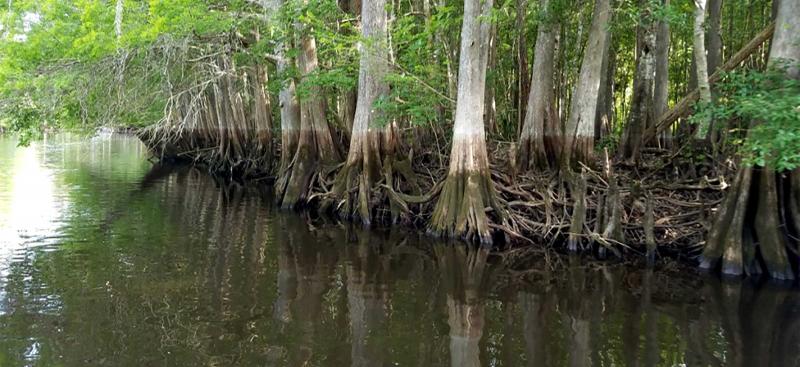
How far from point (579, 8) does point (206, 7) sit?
7824 mm

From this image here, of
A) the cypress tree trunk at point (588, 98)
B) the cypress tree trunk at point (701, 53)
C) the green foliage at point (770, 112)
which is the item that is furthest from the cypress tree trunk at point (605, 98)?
the green foliage at point (770, 112)

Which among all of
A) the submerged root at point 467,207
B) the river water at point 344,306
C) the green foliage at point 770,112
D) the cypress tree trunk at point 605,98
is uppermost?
the cypress tree trunk at point 605,98

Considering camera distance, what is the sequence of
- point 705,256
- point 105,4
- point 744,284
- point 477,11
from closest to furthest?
point 744,284 < point 705,256 < point 477,11 < point 105,4

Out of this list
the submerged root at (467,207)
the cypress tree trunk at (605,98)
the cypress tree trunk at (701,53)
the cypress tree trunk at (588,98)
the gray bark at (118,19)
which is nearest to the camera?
the cypress tree trunk at (701,53)

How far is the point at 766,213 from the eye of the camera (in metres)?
7.24

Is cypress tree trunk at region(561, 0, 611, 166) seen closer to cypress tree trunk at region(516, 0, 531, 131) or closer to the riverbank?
the riverbank

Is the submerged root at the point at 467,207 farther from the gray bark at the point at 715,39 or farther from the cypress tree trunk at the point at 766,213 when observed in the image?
the gray bark at the point at 715,39

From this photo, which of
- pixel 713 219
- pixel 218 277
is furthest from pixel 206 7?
pixel 713 219

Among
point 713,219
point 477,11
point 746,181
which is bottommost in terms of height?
point 713,219

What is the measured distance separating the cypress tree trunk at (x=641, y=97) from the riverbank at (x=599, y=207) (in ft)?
1.40

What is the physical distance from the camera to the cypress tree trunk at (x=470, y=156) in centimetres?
968

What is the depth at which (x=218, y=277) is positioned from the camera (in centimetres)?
733

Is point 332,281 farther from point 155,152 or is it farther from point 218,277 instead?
point 155,152

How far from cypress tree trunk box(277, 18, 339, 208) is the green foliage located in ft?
28.3
